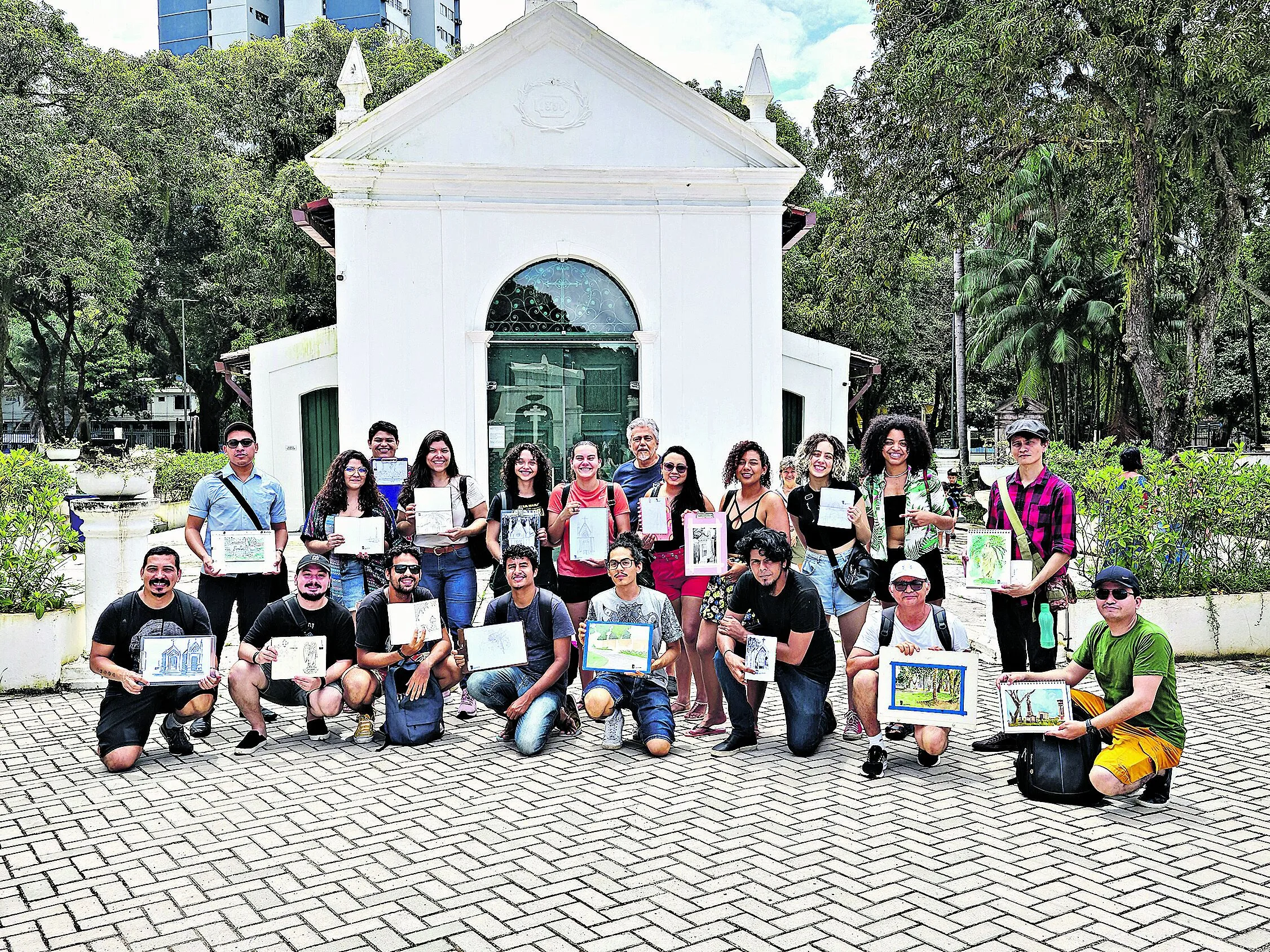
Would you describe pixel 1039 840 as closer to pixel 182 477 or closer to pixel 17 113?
pixel 182 477

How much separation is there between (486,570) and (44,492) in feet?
21.4

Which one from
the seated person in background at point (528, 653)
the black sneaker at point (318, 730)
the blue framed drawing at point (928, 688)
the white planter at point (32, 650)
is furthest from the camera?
the white planter at point (32, 650)

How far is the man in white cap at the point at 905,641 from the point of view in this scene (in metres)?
5.97

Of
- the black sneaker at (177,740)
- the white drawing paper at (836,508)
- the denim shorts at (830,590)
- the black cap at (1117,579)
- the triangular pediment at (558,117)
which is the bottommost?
the black sneaker at (177,740)

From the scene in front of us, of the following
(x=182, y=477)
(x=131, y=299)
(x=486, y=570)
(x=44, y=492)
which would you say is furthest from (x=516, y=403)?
(x=131, y=299)

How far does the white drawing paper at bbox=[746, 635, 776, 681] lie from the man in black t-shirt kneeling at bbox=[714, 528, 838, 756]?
4 centimetres

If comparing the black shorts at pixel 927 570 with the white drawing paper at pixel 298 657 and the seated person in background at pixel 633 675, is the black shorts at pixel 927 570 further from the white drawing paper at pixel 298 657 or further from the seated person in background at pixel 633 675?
the white drawing paper at pixel 298 657

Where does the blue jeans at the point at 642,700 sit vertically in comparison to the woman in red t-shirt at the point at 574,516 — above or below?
below

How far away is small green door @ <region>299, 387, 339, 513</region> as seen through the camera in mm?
13773

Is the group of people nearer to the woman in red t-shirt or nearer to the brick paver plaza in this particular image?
the woman in red t-shirt

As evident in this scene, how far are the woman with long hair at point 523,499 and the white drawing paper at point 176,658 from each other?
1.94 m

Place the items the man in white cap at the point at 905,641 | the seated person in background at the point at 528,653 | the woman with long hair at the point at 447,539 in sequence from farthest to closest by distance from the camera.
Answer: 1. the woman with long hair at the point at 447,539
2. the seated person in background at the point at 528,653
3. the man in white cap at the point at 905,641

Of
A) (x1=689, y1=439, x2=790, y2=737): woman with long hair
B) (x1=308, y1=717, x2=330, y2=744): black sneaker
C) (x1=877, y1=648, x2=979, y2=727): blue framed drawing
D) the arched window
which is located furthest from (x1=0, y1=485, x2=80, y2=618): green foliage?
the arched window

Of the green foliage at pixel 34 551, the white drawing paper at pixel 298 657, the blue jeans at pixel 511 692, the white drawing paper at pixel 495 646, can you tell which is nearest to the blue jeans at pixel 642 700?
the blue jeans at pixel 511 692
